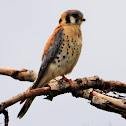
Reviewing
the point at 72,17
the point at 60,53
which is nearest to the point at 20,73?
the point at 60,53

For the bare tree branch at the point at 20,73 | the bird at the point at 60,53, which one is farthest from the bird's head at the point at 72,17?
the bare tree branch at the point at 20,73

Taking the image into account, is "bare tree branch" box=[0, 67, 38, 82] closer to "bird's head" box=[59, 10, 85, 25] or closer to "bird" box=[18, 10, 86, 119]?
"bird" box=[18, 10, 86, 119]

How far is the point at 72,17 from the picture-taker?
3945 millimetres

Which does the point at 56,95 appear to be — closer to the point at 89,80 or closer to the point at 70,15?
the point at 89,80

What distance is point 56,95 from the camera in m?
3.17

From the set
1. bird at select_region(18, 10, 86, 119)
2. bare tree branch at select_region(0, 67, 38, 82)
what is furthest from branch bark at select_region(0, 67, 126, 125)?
bare tree branch at select_region(0, 67, 38, 82)

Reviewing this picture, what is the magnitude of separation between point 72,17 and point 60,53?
62cm

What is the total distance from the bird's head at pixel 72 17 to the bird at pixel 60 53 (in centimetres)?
8

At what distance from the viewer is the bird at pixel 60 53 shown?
3664mm

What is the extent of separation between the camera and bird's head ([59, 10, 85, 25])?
13.0 feet

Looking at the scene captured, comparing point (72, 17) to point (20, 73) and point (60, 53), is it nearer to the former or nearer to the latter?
point (60, 53)

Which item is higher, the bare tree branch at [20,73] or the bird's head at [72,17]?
the bird's head at [72,17]

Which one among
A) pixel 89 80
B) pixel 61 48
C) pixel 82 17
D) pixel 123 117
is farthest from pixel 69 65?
pixel 123 117

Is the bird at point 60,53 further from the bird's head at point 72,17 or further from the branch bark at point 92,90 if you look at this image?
the branch bark at point 92,90
